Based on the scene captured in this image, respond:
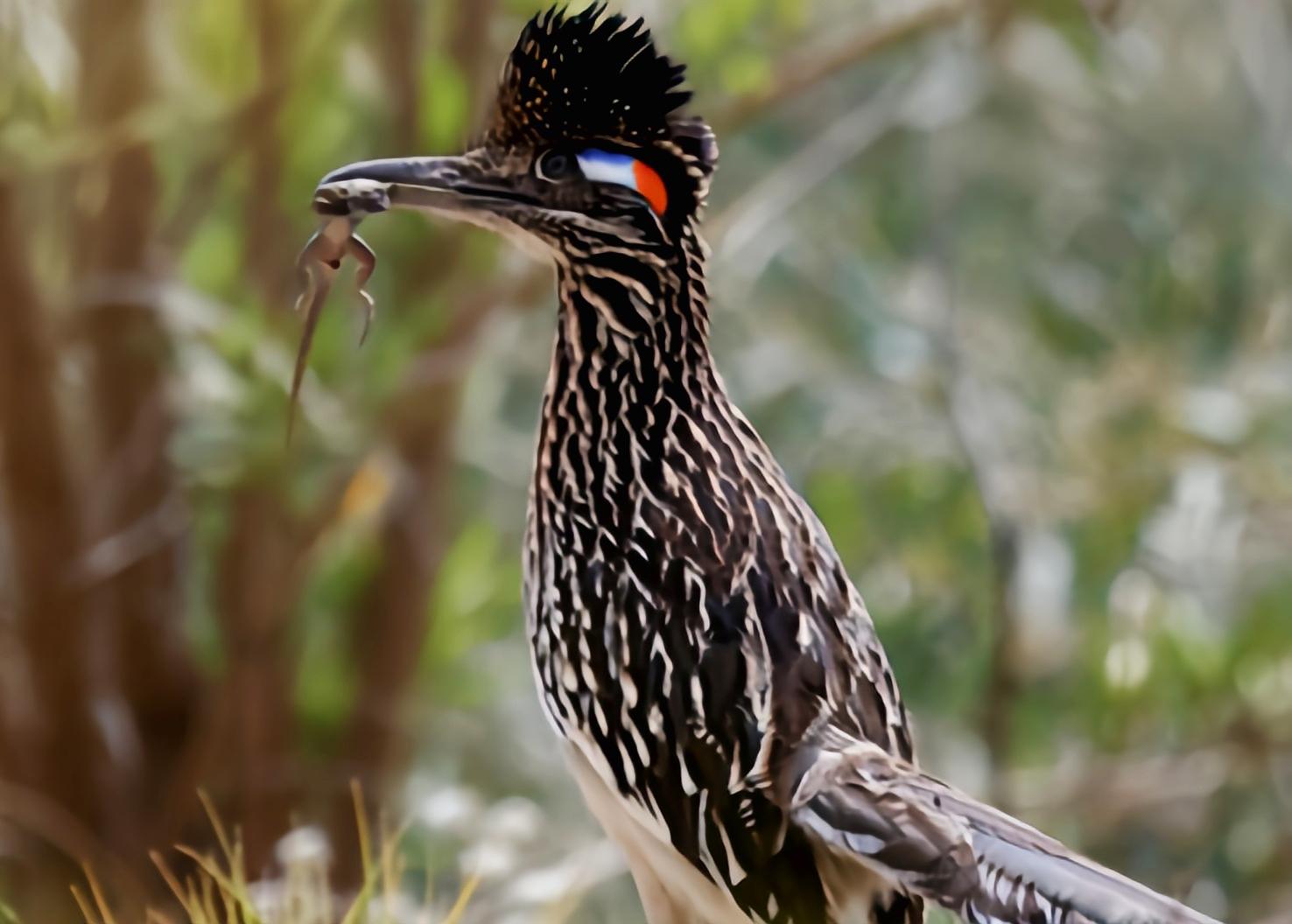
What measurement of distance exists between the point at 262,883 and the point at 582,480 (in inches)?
23.3

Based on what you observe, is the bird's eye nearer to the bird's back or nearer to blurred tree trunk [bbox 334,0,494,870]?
the bird's back

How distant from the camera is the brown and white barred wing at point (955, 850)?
0.61 m

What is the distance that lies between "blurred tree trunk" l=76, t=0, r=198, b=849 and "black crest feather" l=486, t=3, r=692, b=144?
0.81 m

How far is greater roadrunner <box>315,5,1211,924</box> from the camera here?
721 millimetres

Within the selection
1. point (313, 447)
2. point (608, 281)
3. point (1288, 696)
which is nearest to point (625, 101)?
point (608, 281)

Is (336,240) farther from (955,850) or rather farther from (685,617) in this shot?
(955,850)

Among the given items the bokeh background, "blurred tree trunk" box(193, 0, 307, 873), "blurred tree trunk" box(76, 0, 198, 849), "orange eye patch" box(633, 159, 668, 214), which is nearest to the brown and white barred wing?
"orange eye patch" box(633, 159, 668, 214)


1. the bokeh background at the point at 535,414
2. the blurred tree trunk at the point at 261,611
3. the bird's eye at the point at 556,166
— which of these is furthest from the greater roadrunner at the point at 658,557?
the blurred tree trunk at the point at 261,611

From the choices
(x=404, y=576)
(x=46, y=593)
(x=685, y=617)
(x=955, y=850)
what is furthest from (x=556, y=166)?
(x=46, y=593)

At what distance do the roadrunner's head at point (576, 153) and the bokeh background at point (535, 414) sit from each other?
Result: 57cm

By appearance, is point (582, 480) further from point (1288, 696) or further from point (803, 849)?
point (1288, 696)

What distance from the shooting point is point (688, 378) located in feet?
2.59

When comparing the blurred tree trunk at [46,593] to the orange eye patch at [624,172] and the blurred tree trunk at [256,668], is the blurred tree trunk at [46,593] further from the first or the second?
the orange eye patch at [624,172]

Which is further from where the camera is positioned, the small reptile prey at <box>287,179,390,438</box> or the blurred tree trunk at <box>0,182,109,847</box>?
the blurred tree trunk at <box>0,182,109,847</box>
